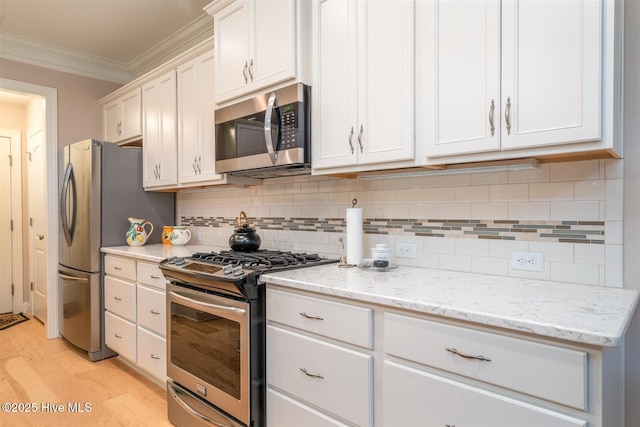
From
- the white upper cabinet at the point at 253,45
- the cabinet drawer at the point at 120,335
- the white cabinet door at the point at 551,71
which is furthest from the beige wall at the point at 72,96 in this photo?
the white cabinet door at the point at 551,71

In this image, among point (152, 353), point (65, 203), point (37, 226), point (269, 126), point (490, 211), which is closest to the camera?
point (490, 211)

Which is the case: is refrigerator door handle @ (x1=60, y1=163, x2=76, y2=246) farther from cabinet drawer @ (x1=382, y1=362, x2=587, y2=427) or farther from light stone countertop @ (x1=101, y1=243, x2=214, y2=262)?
cabinet drawer @ (x1=382, y1=362, x2=587, y2=427)

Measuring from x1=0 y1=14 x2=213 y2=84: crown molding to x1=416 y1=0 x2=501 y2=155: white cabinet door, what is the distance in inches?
87.2

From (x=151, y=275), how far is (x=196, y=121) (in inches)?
44.7

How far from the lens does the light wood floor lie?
2.28 metres

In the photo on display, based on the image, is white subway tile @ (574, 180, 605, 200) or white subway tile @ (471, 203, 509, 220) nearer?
white subway tile @ (574, 180, 605, 200)

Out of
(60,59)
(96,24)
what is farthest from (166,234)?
(60,59)

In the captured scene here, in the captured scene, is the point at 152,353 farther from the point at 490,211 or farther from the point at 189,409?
the point at 490,211

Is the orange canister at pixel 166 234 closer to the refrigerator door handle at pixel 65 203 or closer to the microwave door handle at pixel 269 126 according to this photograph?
the refrigerator door handle at pixel 65 203

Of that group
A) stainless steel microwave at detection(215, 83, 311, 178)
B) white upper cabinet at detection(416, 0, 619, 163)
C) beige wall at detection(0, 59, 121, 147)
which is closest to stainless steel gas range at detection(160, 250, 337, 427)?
stainless steel microwave at detection(215, 83, 311, 178)

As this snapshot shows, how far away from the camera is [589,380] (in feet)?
3.24

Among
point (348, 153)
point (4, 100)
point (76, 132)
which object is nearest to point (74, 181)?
point (76, 132)

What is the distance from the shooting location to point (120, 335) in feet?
9.79

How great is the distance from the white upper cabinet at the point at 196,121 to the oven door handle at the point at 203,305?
0.86 m
